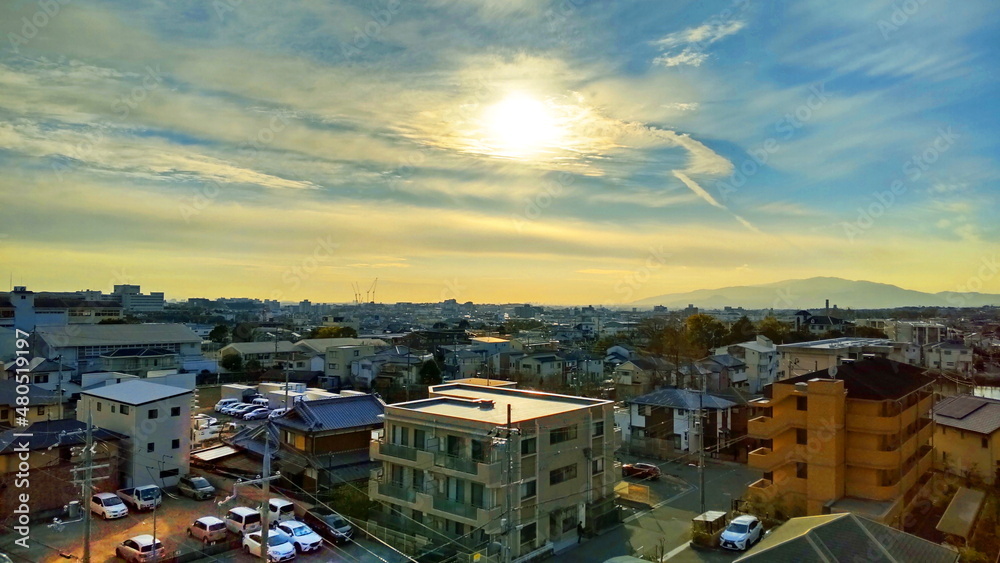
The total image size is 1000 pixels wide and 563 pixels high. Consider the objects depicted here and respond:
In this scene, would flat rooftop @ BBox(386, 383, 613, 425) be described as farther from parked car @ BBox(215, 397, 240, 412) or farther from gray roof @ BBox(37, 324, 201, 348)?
gray roof @ BBox(37, 324, 201, 348)

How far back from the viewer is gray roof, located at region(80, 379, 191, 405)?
12.4 metres

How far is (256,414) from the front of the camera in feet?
65.4

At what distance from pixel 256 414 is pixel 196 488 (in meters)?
8.21

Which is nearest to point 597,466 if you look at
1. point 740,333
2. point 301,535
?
point 301,535

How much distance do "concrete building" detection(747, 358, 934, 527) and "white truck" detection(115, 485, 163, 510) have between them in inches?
452

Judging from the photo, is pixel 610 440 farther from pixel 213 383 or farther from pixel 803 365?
pixel 213 383

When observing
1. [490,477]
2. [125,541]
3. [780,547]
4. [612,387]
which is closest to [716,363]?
[612,387]

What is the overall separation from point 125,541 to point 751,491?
35.7 ft

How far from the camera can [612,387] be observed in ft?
80.8

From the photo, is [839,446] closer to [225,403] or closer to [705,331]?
[225,403]

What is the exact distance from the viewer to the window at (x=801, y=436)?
35.2 ft

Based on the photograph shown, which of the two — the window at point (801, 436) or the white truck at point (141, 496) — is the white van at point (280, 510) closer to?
the white truck at point (141, 496)

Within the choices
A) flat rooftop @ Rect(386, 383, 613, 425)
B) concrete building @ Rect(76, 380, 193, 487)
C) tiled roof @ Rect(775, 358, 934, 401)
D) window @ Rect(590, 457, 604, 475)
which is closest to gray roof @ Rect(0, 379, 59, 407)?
concrete building @ Rect(76, 380, 193, 487)

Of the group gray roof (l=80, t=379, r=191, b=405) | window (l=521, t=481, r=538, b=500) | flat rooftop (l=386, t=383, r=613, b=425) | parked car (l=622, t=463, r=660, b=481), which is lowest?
parked car (l=622, t=463, r=660, b=481)
